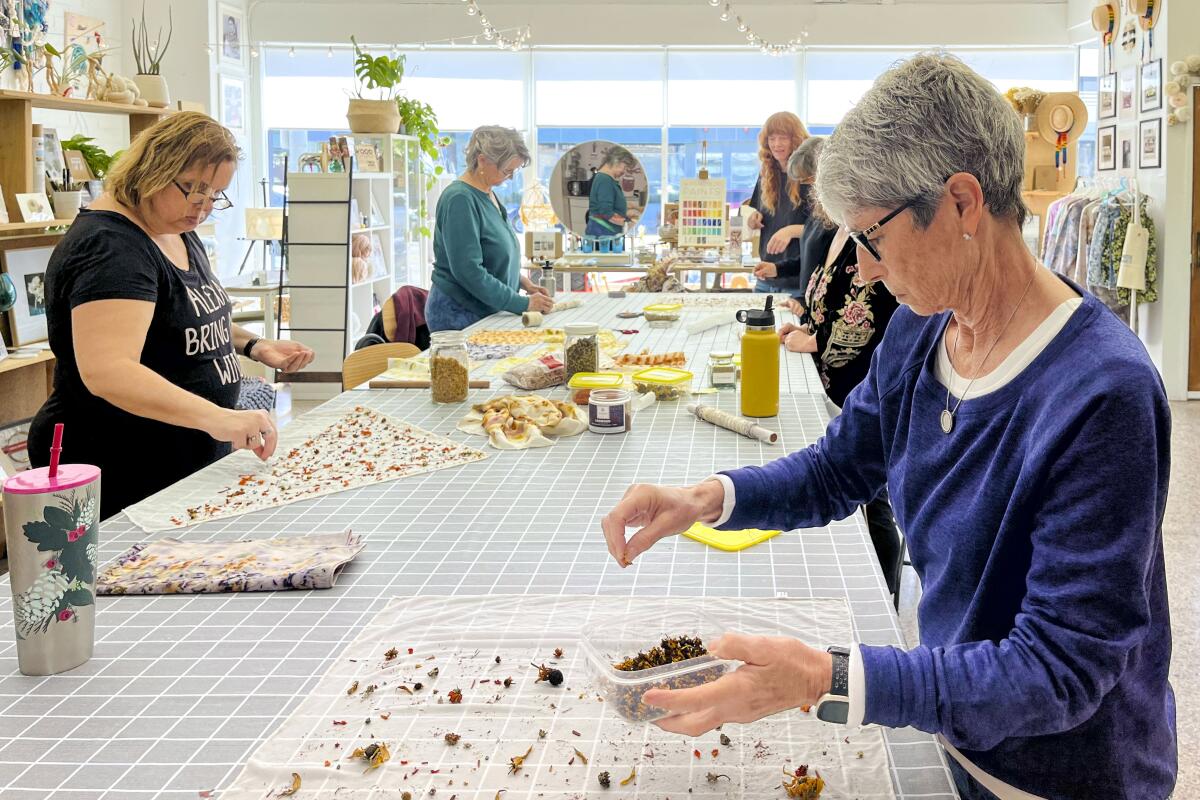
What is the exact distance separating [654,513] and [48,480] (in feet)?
2.33

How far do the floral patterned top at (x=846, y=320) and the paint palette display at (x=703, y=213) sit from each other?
4605mm

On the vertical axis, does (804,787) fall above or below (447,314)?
below

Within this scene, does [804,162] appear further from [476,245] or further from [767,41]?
[767,41]

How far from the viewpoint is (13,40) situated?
4605 millimetres

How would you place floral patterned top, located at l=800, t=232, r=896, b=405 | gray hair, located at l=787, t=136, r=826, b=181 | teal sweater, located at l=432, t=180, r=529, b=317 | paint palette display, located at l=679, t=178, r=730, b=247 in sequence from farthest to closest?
1. paint palette display, located at l=679, t=178, r=730, b=247
2. teal sweater, located at l=432, t=180, r=529, b=317
3. gray hair, located at l=787, t=136, r=826, b=181
4. floral patterned top, located at l=800, t=232, r=896, b=405

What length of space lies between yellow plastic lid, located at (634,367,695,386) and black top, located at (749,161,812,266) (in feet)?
7.96

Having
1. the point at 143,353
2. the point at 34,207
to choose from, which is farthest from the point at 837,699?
the point at 34,207

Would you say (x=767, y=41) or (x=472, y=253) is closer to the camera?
(x=472, y=253)

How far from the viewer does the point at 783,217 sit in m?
5.55

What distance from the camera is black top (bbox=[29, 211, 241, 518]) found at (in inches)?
85.6

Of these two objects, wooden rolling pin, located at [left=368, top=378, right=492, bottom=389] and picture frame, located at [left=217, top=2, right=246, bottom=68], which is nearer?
wooden rolling pin, located at [left=368, top=378, right=492, bottom=389]

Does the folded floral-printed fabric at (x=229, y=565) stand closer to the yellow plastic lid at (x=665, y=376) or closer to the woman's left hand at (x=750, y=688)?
the woman's left hand at (x=750, y=688)

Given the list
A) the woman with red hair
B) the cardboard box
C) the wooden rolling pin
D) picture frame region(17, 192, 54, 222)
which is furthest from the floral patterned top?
the cardboard box

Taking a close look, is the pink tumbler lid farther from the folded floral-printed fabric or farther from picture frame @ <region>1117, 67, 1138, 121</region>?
picture frame @ <region>1117, 67, 1138, 121</region>
